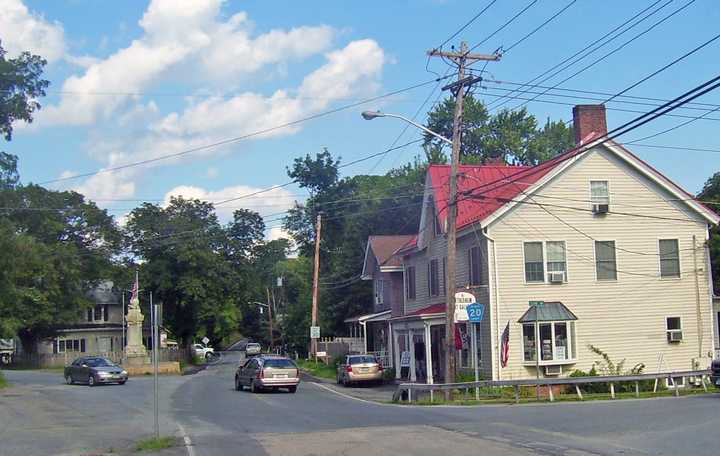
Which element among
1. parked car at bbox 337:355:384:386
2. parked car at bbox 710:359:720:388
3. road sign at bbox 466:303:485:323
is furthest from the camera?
parked car at bbox 337:355:384:386

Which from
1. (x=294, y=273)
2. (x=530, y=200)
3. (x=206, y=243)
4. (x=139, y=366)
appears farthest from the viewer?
(x=294, y=273)

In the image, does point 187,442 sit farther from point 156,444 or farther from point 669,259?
point 669,259

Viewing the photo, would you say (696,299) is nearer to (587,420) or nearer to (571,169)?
(571,169)

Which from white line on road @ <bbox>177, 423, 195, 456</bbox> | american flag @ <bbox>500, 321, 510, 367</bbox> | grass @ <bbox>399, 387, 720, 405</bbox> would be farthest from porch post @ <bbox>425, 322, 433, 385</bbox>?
white line on road @ <bbox>177, 423, 195, 456</bbox>

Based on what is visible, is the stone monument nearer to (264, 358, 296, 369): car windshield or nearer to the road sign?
(264, 358, 296, 369): car windshield

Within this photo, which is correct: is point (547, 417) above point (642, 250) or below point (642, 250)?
below

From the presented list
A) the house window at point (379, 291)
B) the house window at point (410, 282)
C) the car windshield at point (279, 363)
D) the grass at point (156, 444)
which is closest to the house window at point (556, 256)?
the house window at point (410, 282)

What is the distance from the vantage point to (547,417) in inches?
863

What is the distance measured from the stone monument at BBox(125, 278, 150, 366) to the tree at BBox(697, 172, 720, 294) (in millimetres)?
36757

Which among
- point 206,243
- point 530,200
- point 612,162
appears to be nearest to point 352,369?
point 530,200

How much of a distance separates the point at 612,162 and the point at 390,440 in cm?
2152

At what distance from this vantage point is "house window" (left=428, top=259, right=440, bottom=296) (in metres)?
39.9

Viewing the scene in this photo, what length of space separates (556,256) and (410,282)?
10898 millimetres

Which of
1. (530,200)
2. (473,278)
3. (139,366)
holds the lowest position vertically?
(139,366)
